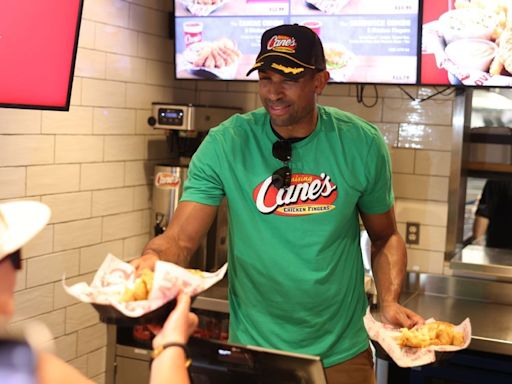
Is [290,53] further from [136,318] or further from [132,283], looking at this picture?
[136,318]

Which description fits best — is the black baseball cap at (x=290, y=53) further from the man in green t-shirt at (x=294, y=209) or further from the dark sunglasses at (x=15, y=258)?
the dark sunglasses at (x=15, y=258)

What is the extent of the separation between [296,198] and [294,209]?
3 cm

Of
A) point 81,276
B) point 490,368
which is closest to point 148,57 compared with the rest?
point 81,276

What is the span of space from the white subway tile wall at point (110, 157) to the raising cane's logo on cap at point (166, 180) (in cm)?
16

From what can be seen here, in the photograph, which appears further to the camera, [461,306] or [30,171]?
[461,306]

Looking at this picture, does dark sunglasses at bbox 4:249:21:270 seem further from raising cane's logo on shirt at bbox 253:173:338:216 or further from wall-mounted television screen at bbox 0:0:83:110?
wall-mounted television screen at bbox 0:0:83:110

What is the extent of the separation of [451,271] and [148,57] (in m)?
1.83

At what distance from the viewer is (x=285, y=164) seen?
2389mm

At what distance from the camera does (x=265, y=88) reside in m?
2.36

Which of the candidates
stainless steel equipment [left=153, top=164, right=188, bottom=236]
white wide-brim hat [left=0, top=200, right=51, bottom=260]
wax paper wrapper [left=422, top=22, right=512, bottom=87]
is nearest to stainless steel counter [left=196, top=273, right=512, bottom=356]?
stainless steel equipment [left=153, top=164, right=188, bottom=236]

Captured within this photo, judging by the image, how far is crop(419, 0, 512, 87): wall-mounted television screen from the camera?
10.8 feet

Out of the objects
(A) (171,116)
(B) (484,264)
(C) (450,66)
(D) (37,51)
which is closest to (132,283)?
(D) (37,51)

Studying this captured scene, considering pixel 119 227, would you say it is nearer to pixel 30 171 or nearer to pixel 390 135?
pixel 30 171

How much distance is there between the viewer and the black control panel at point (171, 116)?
12.6 ft
